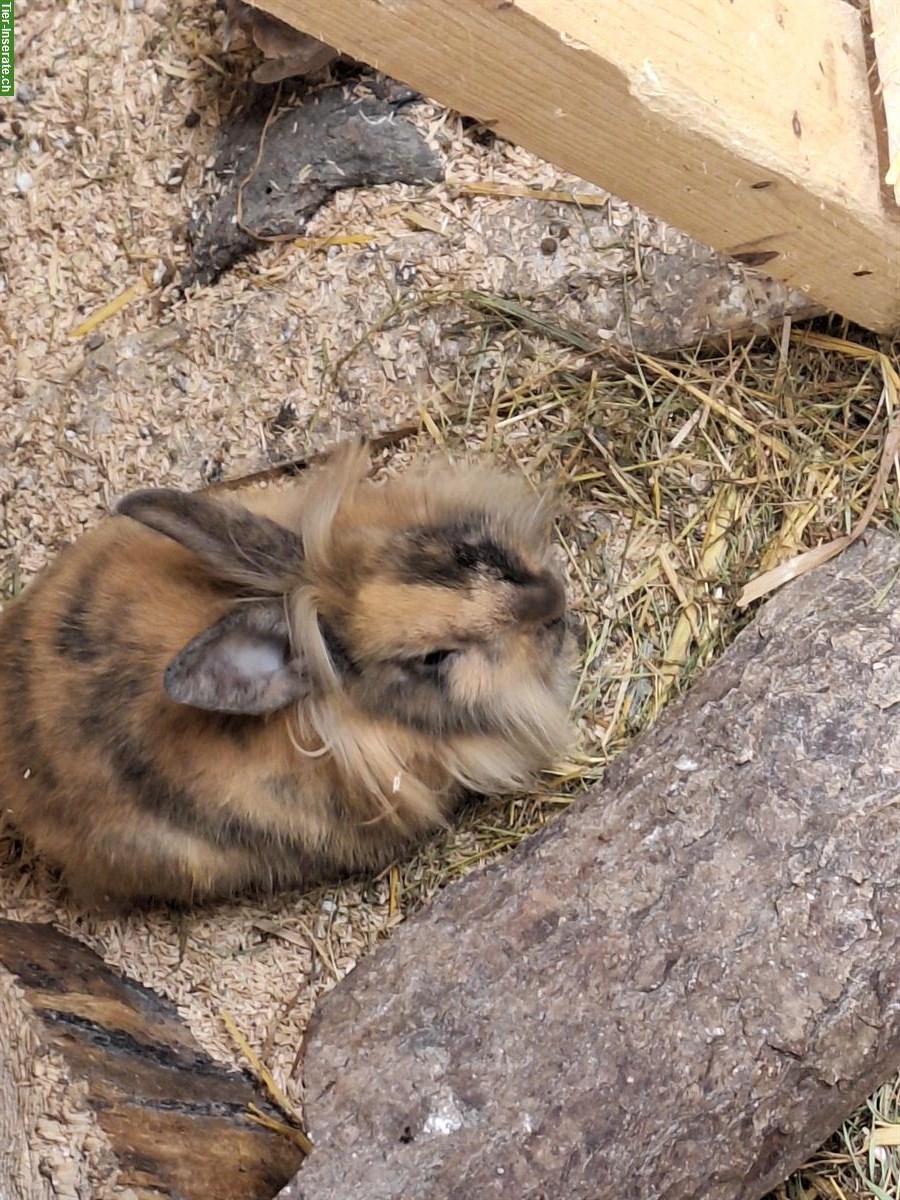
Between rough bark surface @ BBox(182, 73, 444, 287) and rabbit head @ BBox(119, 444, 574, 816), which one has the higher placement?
rough bark surface @ BBox(182, 73, 444, 287)

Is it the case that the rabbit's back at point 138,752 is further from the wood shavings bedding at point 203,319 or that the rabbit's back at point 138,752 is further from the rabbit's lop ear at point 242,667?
the wood shavings bedding at point 203,319

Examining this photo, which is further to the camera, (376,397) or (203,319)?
(203,319)

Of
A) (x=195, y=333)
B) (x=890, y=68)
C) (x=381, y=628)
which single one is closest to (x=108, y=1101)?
(x=381, y=628)

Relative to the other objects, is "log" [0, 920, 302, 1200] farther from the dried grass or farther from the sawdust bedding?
the dried grass

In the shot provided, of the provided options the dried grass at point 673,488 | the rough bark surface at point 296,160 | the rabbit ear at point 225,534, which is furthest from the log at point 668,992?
the rough bark surface at point 296,160

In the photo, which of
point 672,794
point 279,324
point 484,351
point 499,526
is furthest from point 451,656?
point 279,324

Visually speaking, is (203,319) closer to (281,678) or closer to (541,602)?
(281,678)

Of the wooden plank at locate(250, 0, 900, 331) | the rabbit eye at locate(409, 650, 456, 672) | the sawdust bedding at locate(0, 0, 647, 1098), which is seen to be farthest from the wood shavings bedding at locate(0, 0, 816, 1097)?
the wooden plank at locate(250, 0, 900, 331)
